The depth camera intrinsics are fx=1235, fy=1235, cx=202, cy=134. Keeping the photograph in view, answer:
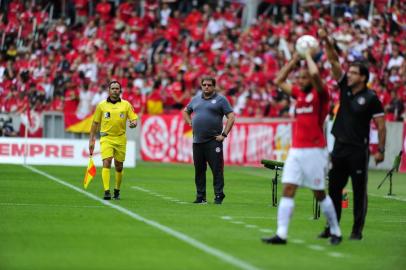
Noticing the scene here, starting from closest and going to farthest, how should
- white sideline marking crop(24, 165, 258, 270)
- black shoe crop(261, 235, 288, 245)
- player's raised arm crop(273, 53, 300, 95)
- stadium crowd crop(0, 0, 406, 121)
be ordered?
white sideline marking crop(24, 165, 258, 270) → black shoe crop(261, 235, 288, 245) → player's raised arm crop(273, 53, 300, 95) → stadium crowd crop(0, 0, 406, 121)

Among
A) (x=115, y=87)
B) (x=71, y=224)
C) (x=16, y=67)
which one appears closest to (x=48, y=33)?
(x=16, y=67)

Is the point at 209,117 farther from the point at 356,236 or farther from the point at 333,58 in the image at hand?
the point at 333,58

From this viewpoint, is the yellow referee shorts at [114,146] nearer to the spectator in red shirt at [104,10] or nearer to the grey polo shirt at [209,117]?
the grey polo shirt at [209,117]

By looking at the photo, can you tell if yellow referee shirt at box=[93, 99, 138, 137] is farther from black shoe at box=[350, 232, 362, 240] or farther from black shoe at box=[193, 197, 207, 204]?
black shoe at box=[350, 232, 362, 240]

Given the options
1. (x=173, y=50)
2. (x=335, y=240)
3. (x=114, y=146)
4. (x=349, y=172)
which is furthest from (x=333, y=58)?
(x=173, y=50)

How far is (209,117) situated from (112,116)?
1.76 m

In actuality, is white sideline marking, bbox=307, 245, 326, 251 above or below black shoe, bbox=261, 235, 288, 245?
below

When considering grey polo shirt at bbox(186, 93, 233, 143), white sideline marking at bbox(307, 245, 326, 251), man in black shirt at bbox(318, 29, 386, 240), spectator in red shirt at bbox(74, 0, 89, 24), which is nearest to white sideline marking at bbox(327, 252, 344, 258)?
white sideline marking at bbox(307, 245, 326, 251)

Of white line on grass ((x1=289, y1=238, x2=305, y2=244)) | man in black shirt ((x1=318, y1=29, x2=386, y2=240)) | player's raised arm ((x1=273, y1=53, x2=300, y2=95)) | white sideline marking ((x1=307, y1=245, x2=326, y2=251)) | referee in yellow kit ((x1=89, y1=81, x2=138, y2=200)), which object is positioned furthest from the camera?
referee in yellow kit ((x1=89, y1=81, x2=138, y2=200))

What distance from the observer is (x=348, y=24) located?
41.0m

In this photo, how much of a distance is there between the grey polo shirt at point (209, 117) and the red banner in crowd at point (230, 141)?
14618 mm

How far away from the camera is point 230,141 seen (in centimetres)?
3650

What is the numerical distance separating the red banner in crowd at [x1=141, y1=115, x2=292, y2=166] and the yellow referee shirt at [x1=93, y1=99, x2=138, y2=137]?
1433 centimetres

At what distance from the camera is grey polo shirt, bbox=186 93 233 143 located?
68.3 feet
